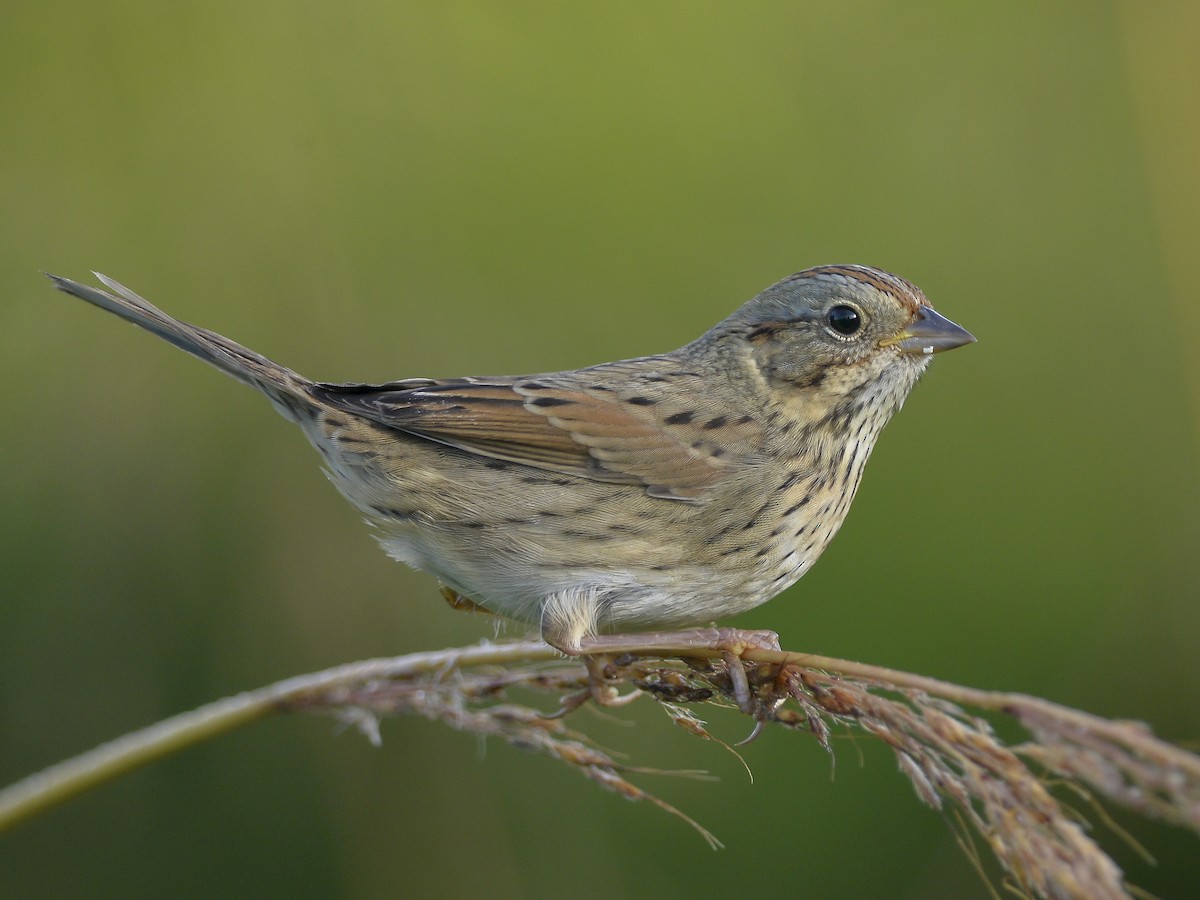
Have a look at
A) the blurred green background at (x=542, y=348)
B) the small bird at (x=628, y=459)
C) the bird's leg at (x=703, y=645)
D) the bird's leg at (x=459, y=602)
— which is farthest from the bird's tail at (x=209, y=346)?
the bird's leg at (x=703, y=645)

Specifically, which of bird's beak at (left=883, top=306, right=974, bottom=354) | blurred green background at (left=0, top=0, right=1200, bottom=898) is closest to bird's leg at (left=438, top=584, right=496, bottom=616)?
blurred green background at (left=0, top=0, right=1200, bottom=898)

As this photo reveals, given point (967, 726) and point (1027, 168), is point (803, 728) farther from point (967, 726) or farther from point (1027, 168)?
point (1027, 168)

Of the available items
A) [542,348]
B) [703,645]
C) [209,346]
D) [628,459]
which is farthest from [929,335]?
[209,346]

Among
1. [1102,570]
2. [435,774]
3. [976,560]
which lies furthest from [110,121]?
[1102,570]

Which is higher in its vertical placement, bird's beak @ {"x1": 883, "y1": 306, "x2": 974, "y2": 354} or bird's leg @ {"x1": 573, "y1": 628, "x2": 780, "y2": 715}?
bird's beak @ {"x1": 883, "y1": 306, "x2": 974, "y2": 354}

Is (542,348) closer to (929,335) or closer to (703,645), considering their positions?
(929,335)

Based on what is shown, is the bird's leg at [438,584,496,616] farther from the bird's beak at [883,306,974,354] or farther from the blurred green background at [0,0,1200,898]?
the bird's beak at [883,306,974,354]

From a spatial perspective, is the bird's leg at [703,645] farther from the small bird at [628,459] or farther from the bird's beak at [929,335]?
the bird's beak at [929,335]
